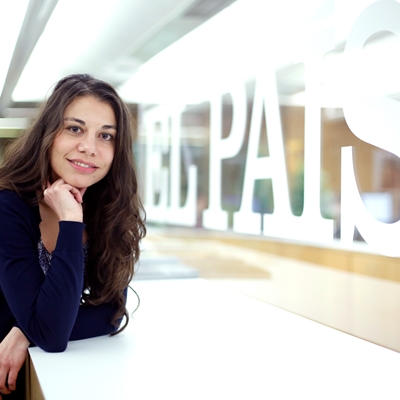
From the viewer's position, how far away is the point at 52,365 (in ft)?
3.69

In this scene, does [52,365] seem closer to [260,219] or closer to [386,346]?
[386,346]

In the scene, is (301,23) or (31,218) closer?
(31,218)

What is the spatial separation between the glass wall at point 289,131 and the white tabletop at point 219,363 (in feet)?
0.92

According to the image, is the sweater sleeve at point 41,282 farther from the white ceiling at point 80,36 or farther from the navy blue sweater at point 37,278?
the white ceiling at point 80,36

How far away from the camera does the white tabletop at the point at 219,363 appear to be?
1.00 meters

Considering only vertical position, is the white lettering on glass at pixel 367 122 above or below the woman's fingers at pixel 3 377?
above

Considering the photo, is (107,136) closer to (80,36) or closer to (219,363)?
(219,363)

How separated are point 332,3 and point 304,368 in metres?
1.14

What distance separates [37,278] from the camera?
1.16m

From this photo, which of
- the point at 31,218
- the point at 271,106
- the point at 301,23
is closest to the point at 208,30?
the point at 271,106

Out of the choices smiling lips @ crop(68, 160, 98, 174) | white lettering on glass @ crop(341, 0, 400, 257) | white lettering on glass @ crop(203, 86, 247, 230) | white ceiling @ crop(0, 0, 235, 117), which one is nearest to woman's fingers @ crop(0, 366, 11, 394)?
smiling lips @ crop(68, 160, 98, 174)

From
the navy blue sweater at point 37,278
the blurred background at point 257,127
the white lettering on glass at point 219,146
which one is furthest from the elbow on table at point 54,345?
the white lettering on glass at point 219,146

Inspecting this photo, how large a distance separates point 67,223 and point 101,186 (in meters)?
0.28

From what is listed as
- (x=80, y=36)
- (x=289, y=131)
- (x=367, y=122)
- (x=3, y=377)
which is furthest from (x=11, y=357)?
(x=80, y=36)
